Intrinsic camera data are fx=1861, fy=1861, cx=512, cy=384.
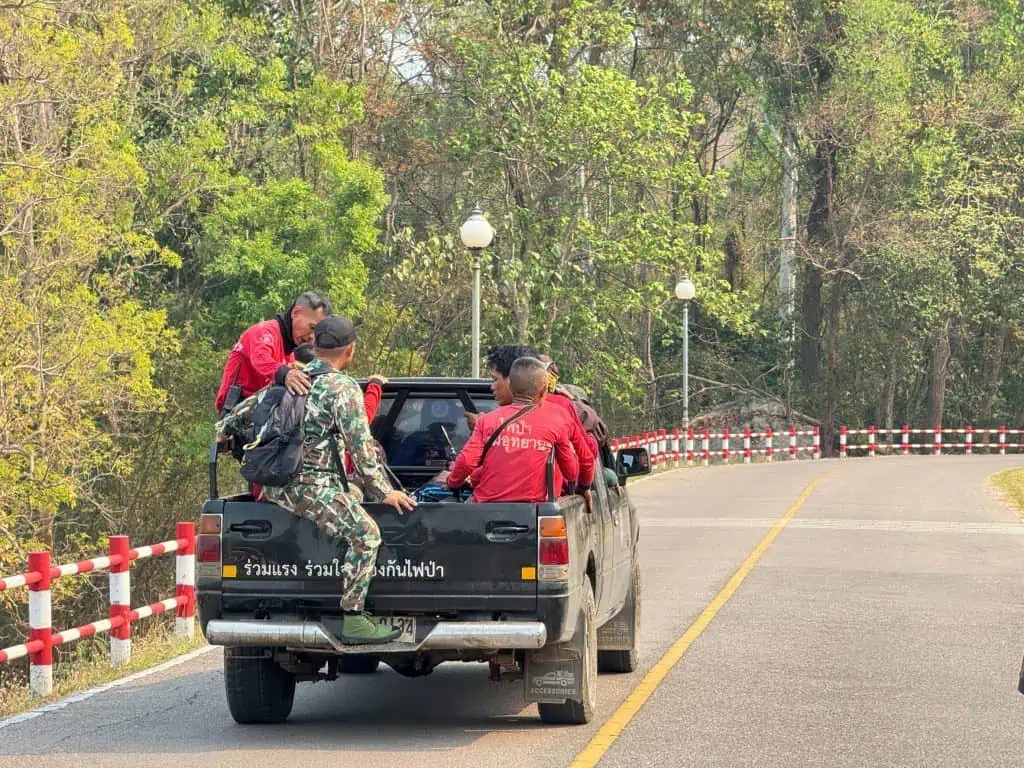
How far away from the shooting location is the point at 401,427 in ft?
37.7

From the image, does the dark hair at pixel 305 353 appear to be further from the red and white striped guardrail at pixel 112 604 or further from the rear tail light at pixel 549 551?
the red and white striped guardrail at pixel 112 604

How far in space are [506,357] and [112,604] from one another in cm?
428

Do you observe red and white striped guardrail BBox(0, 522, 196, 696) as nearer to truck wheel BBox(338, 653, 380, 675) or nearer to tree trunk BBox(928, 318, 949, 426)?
truck wheel BBox(338, 653, 380, 675)

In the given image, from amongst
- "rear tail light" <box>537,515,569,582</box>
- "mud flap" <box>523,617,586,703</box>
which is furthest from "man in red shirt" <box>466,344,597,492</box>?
"mud flap" <box>523,617,586,703</box>

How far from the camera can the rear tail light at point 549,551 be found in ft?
29.6

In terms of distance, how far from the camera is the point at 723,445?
5050 cm

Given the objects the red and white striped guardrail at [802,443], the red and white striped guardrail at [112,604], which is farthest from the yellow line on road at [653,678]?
the red and white striped guardrail at [802,443]

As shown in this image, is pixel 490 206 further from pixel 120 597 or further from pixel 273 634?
pixel 273 634

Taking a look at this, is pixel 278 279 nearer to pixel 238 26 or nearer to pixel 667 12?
pixel 238 26

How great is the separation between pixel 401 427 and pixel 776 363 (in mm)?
47460

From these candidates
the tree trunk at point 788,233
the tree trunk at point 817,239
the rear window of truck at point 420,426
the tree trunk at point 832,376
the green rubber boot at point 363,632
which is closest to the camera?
the green rubber boot at point 363,632

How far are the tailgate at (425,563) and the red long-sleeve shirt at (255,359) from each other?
2.12 metres

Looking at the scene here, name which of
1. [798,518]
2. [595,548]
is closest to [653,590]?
[595,548]

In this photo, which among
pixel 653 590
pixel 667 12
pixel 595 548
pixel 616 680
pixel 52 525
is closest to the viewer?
pixel 595 548
